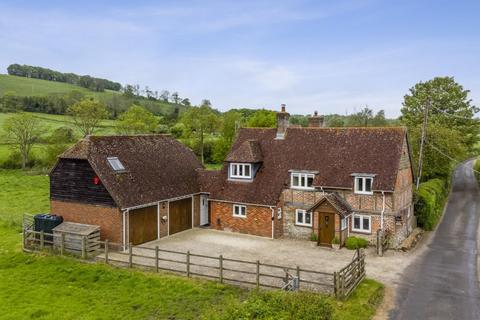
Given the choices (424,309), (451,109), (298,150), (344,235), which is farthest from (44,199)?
(451,109)

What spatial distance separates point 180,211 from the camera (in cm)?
3048

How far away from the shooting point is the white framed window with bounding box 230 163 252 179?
3080 centimetres

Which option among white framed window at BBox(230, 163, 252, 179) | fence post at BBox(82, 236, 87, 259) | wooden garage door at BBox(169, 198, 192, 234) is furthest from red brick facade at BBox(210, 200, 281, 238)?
fence post at BBox(82, 236, 87, 259)

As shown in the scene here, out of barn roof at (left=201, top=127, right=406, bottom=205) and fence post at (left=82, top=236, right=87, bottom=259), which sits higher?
barn roof at (left=201, top=127, right=406, bottom=205)

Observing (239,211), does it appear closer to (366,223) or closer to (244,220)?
(244,220)

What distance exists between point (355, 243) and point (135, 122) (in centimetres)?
4371

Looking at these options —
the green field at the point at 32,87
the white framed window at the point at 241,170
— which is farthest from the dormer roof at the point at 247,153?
the green field at the point at 32,87

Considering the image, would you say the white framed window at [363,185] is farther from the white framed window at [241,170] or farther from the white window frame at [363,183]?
the white framed window at [241,170]

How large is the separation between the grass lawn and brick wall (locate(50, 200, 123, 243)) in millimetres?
2768

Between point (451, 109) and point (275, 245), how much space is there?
4100 cm

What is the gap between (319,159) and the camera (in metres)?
29.3

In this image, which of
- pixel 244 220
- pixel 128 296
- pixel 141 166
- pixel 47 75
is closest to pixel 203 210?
pixel 244 220

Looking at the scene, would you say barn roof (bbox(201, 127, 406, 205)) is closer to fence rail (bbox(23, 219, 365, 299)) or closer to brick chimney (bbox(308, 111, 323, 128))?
brick chimney (bbox(308, 111, 323, 128))

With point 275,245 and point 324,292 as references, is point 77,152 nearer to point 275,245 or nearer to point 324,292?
point 275,245
